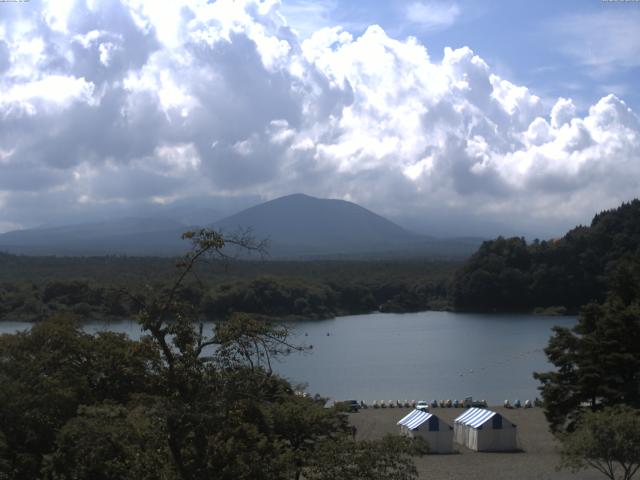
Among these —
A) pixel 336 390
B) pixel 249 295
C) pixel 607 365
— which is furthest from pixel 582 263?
pixel 607 365

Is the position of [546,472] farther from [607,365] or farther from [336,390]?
[336,390]

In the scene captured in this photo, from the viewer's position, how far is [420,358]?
3250 centimetres

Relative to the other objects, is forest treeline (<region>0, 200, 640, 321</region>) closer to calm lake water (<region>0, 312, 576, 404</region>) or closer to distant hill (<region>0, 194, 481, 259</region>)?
calm lake water (<region>0, 312, 576, 404</region>)

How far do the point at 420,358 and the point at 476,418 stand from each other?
51.1 ft

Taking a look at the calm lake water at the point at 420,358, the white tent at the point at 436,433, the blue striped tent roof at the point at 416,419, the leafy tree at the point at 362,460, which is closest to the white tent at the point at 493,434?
the white tent at the point at 436,433

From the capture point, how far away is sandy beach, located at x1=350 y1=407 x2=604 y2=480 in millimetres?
13922

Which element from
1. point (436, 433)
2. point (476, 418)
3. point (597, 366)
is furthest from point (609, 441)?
point (476, 418)

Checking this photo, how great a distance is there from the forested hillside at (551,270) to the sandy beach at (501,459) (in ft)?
106

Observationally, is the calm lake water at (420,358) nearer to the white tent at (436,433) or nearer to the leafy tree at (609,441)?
the white tent at (436,433)

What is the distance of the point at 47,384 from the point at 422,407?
14486 millimetres

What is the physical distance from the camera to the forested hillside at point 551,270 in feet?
168

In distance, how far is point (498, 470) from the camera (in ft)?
47.5

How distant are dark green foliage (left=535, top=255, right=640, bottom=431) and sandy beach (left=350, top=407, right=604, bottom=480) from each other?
2.69 ft

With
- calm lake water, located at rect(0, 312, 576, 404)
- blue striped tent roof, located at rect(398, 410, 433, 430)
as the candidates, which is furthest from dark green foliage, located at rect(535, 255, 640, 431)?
calm lake water, located at rect(0, 312, 576, 404)
